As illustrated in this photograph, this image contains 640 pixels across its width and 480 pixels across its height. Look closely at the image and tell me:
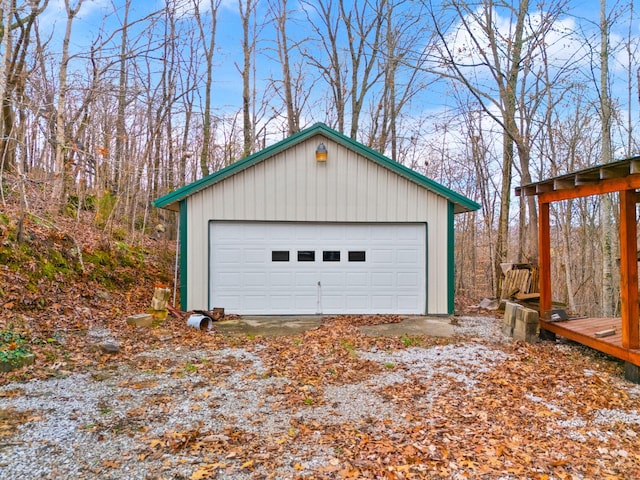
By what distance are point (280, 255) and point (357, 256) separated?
165cm

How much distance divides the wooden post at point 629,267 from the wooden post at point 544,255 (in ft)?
5.33

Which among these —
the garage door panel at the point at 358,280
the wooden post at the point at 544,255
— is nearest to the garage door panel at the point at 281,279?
the garage door panel at the point at 358,280

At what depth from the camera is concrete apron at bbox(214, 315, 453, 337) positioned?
280 inches

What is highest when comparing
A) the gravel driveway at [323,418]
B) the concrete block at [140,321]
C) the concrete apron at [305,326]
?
the concrete block at [140,321]

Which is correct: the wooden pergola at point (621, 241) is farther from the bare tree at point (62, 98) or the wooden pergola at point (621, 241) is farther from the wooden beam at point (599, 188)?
the bare tree at point (62, 98)

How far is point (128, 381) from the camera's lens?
14.8ft

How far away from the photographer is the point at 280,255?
862 cm

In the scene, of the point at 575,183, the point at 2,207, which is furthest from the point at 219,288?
the point at 575,183

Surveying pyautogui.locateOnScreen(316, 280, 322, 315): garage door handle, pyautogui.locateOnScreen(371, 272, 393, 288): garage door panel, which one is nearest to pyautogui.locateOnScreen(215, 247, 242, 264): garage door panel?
pyautogui.locateOnScreen(316, 280, 322, 315): garage door handle

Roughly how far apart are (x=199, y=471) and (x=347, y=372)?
2483 millimetres

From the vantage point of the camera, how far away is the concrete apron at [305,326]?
7.11 m

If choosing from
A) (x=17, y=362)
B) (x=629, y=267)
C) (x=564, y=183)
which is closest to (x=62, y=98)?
(x=17, y=362)

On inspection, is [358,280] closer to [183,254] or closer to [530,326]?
[530,326]

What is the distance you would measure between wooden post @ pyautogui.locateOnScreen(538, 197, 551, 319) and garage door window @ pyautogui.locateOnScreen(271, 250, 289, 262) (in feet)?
15.5
